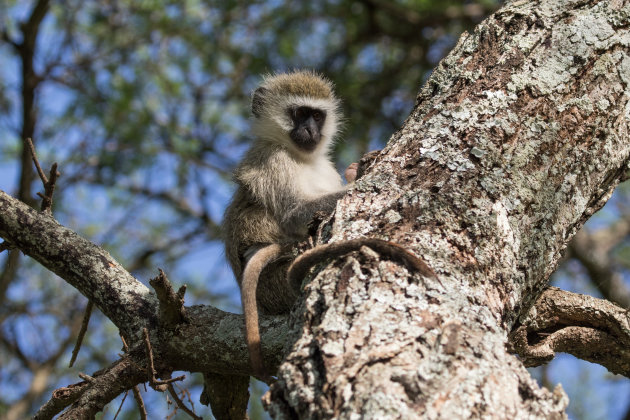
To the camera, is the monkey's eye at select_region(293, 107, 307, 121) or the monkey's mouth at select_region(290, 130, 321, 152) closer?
the monkey's mouth at select_region(290, 130, 321, 152)

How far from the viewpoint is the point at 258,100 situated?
17.8ft

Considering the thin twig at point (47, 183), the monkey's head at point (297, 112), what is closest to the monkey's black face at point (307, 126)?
the monkey's head at point (297, 112)

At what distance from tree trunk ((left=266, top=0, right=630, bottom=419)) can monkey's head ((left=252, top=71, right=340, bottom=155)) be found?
1.99 metres

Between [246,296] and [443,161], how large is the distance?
49.4 inches

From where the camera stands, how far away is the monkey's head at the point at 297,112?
200 inches

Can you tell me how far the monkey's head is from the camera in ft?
16.6

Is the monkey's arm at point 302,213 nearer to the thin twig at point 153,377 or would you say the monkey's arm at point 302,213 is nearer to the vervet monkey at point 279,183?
the vervet monkey at point 279,183

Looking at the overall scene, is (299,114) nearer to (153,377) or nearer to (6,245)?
(6,245)

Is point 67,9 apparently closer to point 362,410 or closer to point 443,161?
point 443,161

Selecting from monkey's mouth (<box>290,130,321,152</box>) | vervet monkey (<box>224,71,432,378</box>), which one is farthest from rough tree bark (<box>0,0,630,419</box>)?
monkey's mouth (<box>290,130,321,152</box>)

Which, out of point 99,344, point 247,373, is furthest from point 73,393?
point 99,344

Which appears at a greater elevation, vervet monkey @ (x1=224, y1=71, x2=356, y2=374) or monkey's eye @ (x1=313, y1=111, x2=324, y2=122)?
monkey's eye @ (x1=313, y1=111, x2=324, y2=122)

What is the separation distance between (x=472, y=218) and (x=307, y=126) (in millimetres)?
2769

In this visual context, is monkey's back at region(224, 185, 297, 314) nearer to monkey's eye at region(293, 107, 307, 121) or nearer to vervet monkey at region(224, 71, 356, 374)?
vervet monkey at region(224, 71, 356, 374)
